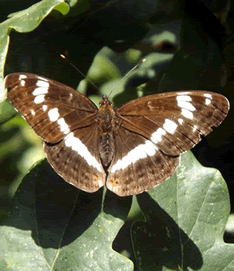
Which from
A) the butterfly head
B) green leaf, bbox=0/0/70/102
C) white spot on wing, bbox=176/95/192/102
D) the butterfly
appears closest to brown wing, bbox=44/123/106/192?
the butterfly

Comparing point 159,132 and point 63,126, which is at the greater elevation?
point 63,126

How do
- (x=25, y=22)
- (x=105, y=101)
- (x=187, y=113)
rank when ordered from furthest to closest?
(x=105, y=101), (x=187, y=113), (x=25, y=22)

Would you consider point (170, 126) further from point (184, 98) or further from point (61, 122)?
point (61, 122)

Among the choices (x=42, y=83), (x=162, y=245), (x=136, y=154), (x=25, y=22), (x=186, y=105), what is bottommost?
(x=162, y=245)

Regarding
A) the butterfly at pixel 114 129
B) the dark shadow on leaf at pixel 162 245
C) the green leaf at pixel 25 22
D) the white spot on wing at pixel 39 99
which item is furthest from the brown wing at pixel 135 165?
the green leaf at pixel 25 22

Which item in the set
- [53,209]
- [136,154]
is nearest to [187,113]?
[136,154]

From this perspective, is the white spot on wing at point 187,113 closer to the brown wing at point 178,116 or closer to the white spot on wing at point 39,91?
the brown wing at point 178,116
